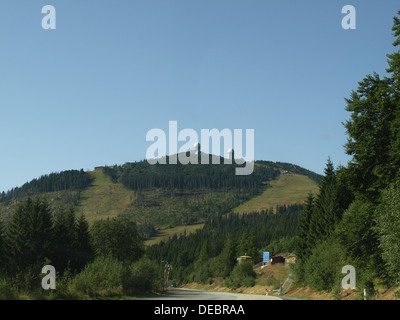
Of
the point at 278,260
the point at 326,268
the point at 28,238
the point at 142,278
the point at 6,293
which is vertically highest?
the point at 28,238

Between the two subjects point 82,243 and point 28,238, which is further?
point 82,243

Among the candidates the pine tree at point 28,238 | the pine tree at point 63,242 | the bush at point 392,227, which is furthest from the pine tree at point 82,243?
the bush at point 392,227

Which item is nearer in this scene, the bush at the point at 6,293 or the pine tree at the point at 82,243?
the bush at the point at 6,293

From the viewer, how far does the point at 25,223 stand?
6569 centimetres

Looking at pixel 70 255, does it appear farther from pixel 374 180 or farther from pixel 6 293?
pixel 374 180

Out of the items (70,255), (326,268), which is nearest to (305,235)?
(326,268)

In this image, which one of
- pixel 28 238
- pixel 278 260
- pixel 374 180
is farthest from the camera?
pixel 278 260

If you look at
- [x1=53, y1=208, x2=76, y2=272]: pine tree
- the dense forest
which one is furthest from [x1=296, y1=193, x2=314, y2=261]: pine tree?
[x1=53, y1=208, x2=76, y2=272]: pine tree

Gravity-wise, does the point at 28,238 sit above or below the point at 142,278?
above

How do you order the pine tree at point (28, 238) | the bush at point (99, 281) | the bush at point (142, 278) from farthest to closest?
1. the pine tree at point (28, 238)
2. the bush at point (142, 278)
3. the bush at point (99, 281)

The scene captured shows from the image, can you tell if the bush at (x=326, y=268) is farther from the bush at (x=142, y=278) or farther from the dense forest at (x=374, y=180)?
the bush at (x=142, y=278)

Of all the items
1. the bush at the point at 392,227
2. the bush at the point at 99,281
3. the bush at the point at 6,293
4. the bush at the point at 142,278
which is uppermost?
the bush at the point at 392,227

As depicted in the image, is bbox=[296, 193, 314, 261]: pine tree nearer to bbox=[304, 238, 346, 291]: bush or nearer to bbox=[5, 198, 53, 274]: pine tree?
bbox=[304, 238, 346, 291]: bush

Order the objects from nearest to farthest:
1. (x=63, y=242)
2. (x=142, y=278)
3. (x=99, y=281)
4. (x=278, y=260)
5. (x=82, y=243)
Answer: (x=99, y=281) < (x=142, y=278) < (x=63, y=242) < (x=82, y=243) < (x=278, y=260)
